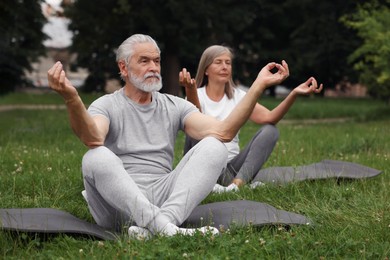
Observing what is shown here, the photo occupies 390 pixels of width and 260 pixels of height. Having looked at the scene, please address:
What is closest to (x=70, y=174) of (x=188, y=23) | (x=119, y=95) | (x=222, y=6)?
(x=119, y=95)

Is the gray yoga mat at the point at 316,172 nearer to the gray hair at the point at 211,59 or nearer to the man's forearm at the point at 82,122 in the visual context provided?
the gray hair at the point at 211,59

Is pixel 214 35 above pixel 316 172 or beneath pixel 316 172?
above

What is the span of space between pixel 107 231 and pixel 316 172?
A: 9.97 ft

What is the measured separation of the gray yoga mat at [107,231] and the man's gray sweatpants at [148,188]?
147mm

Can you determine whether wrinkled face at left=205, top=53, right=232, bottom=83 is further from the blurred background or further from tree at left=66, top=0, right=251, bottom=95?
tree at left=66, top=0, right=251, bottom=95

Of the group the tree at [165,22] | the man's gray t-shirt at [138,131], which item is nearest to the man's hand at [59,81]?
the man's gray t-shirt at [138,131]

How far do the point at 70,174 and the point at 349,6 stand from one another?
27280 mm

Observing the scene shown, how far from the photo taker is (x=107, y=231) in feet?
15.7

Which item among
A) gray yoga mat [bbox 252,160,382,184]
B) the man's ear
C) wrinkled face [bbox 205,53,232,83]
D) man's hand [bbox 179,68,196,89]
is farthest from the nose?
wrinkled face [bbox 205,53,232,83]

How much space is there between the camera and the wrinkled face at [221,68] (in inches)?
289

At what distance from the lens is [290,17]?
3819 centimetres

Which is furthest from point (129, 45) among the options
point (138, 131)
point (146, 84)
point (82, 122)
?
point (82, 122)

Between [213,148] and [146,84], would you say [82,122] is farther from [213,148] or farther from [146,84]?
[213,148]

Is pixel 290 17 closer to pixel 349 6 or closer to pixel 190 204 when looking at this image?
pixel 349 6
